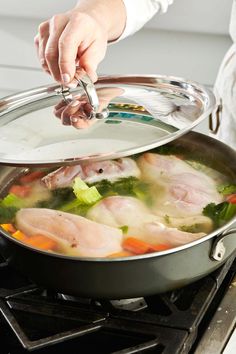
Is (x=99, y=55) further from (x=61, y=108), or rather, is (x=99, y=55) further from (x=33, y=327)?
(x=33, y=327)

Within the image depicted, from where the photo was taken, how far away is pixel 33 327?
38.1 inches

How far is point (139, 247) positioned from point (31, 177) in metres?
0.28

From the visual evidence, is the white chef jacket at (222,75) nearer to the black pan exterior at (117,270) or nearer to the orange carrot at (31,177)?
the orange carrot at (31,177)

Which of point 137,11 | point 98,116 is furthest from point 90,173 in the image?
point 137,11

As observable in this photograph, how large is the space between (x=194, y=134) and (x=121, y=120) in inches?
5.9

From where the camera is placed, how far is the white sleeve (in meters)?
1.52

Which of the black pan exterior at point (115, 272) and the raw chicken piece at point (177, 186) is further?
the raw chicken piece at point (177, 186)

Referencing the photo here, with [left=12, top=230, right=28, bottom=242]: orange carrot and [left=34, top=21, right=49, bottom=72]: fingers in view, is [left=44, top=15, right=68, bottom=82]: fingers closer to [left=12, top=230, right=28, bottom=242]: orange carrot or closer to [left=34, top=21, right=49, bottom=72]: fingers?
[left=34, top=21, right=49, bottom=72]: fingers

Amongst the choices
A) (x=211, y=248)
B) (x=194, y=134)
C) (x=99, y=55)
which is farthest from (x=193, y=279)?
(x=99, y=55)

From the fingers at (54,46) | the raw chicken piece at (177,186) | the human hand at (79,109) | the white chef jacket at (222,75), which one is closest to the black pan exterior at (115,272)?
the raw chicken piece at (177,186)

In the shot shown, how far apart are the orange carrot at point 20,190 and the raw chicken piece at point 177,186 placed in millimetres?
192

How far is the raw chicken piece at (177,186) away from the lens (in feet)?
3.44

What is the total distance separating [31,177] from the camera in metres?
1.16

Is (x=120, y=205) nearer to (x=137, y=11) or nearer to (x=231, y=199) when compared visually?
(x=231, y=199)
